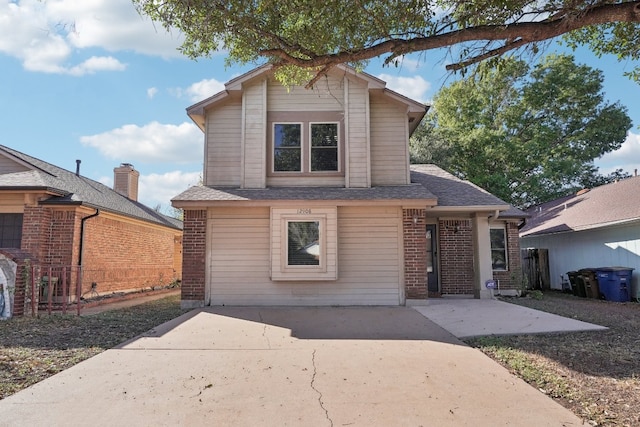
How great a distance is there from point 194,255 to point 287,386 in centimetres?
630

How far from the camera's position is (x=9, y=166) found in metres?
11.6

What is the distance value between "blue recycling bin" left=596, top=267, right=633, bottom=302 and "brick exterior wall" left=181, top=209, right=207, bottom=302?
38.4 feet

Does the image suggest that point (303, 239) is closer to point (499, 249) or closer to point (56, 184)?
point (499, 249)

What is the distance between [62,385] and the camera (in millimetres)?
4234

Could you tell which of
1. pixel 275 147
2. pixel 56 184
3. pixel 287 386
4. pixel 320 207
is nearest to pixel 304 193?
pixel 320 207

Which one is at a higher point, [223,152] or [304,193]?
[223,152]

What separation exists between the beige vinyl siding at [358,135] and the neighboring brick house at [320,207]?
3cm

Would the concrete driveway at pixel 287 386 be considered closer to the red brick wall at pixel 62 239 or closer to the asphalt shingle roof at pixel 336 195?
the asphalt shingle roof at pixel 336 195

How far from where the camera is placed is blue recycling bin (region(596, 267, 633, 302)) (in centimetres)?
1216

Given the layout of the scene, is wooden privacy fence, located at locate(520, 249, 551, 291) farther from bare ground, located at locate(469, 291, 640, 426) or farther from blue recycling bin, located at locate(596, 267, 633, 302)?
bare ground, located at locate(469, 291, 640, 426)

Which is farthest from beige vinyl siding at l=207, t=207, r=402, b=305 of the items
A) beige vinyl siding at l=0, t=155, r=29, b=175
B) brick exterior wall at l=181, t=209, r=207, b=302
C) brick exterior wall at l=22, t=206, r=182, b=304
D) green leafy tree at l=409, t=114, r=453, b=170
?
green leafy tree at l=409, t=114, r=453, b=170

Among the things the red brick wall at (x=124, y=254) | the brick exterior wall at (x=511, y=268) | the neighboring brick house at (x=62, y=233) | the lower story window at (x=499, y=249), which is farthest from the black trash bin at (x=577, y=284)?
the red brick wall at (x=124, y=254)

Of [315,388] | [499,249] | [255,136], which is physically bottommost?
[315,388]

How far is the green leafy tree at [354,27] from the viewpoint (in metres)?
5.87
